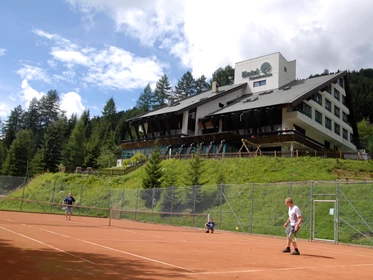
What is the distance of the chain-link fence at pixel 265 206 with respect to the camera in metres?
17.4

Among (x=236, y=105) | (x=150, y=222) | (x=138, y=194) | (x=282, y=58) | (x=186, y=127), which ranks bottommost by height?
(x=150, y=222)

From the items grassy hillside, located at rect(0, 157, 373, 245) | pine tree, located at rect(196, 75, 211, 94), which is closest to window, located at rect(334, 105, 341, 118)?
grassy hillside, located at rect(0, 157, 373, 245)

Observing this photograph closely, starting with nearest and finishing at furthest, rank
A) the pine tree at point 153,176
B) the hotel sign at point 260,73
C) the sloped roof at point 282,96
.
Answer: the pine tree at point 153,176 < the sloped roof at point 282,96 < the hotel sign at point 260,73

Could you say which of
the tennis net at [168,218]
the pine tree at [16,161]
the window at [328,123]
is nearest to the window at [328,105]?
the window at [328,123]

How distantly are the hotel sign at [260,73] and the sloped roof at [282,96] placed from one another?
129 inches

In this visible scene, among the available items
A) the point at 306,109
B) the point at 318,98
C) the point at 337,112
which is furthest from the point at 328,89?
the point at 306,109

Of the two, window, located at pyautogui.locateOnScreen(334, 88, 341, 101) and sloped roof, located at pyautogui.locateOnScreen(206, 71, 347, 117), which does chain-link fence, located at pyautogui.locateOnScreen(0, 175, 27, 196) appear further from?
window, located at pyautogui.locateOnScreen(334, 88, 341, 101)

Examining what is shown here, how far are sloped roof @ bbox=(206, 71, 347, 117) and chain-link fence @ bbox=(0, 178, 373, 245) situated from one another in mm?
20237

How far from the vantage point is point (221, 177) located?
96.4 ft

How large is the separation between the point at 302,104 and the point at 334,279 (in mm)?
41678

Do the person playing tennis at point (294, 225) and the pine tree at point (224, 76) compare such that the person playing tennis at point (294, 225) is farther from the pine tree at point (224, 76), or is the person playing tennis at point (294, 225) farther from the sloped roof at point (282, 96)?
the pine tree at point (224, 76)

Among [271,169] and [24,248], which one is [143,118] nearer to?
[271,169]

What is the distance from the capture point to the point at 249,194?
24.3 meters

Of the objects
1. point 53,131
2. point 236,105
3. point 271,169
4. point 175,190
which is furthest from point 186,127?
point 53,131
